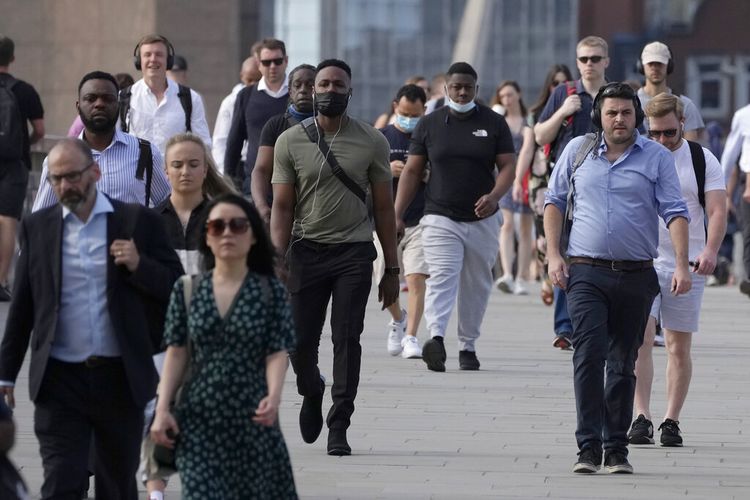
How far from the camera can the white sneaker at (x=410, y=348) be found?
44.3 feet

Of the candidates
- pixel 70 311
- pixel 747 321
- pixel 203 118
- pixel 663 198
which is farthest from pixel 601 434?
pixel 747 321

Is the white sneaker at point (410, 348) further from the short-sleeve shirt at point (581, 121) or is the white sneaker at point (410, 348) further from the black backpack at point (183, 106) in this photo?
the black backpack at point (183, 106)

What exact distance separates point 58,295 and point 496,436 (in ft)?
11.9

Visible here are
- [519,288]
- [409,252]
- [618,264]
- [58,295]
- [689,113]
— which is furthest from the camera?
[519,288]

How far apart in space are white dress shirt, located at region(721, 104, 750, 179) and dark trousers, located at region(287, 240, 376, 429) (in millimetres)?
8623

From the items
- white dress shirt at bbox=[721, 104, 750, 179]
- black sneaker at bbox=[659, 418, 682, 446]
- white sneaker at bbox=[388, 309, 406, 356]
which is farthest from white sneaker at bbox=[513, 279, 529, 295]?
black sneaker at bbox=[659, 418, 682, 446]

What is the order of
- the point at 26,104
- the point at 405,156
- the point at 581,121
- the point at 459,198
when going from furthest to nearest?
the point at 26,104 → the point at 405,156 → the point at 581,121 → the point at 459,198

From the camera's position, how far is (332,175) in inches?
369

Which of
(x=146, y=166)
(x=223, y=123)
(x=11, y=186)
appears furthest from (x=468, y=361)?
(x=146, y=166)

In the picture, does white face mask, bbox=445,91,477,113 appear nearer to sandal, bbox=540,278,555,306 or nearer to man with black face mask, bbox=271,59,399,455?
man with black face mask, bbox=271,59,399,455

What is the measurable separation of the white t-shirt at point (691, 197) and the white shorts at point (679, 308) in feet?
0.47

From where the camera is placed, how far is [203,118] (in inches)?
507

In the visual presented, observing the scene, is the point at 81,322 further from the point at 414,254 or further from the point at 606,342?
the point at 414,254

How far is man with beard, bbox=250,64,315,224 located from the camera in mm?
10086
